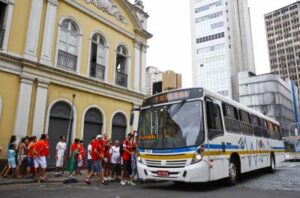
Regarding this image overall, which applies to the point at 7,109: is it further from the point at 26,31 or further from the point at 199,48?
the point at 199,48

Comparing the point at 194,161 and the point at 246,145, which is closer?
the point at 194,161

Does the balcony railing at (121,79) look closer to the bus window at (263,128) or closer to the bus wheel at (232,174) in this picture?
the bus window at (263,128)

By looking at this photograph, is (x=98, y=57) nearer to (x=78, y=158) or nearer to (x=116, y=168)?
(x=78, y=158)

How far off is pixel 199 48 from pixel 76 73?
274 ft

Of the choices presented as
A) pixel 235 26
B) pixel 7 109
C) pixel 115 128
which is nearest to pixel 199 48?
pixel 235 26

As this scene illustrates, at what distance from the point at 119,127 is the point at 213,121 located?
1033 centimetres

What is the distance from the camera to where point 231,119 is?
9.99 m

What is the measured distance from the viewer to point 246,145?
10938mm

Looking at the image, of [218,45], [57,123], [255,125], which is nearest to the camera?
[255,125]

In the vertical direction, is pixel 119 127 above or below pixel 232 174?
above

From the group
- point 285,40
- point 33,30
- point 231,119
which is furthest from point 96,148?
point 285,40

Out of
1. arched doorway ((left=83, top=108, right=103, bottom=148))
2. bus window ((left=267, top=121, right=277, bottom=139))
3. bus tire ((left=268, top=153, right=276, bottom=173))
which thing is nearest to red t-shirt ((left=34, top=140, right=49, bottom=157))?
arched doorway ((left=83, top=108, right=103, bottom=148))

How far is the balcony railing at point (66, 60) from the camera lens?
14.9 meters

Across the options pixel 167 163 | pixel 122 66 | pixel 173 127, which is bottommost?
pixel 167 163
